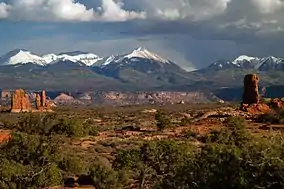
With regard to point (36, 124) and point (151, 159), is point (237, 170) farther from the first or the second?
point (36, 124)

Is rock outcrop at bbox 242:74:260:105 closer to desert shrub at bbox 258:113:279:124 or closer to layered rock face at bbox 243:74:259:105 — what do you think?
layered rock face at bbox 243:74:259:105

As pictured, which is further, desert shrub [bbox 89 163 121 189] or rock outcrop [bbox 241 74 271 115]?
rock outcrop [bbox 241 74 271 115]

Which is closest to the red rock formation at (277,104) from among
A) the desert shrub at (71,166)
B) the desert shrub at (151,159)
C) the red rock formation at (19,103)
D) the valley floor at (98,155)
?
the valley floor at (98,155)

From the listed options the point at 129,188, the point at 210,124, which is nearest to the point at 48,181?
the point at 129,188

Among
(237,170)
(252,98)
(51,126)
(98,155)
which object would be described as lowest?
(98,155)

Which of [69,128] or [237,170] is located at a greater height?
[237,170]

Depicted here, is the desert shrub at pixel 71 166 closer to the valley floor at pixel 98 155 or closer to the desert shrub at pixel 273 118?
the valley floor at pixel 98 155

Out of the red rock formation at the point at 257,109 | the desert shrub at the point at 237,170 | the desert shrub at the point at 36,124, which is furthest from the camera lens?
the red rock formation at the point at 257,109

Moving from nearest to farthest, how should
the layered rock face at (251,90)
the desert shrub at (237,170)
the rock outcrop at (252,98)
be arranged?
the desert shrub at (237,170) → the rock outcrop at (252,98) → the layered rock face at (251,90)

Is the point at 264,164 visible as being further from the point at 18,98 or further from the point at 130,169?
the point at 18,98

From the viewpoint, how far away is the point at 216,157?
2612 cm

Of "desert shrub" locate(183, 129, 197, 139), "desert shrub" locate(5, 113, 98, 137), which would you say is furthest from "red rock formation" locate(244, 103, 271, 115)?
"desert shrub" locate(5, 113, 98, 137)

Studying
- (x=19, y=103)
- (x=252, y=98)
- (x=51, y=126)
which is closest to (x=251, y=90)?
(x=252, y=98)

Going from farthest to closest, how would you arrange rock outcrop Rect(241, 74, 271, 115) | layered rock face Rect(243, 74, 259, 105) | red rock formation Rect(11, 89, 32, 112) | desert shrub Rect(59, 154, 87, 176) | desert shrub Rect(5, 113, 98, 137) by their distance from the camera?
red rock formation Rect(11, 89, 32, 112) < layered rock face Rect(243, 74, 259, 105) < rock outcrop Rect(241, 74, 271, 115) < desert shrub Rect(5, 113, 98, 137) < desert shrub Rect(59, 154, 87, 176)
